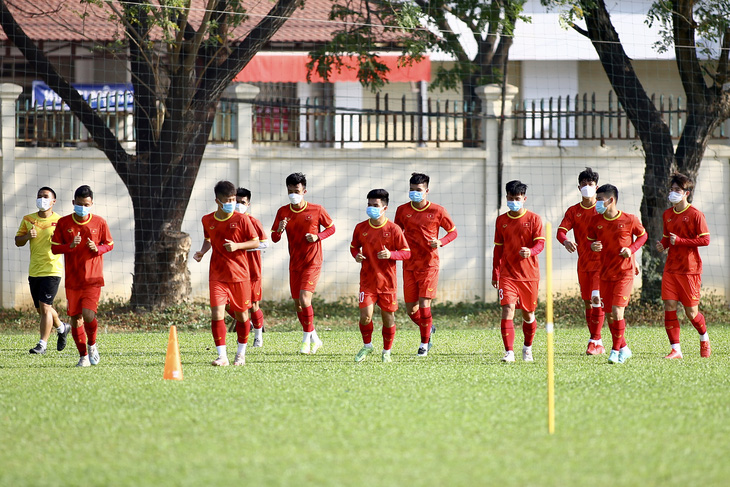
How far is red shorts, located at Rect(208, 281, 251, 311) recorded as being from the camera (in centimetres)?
902

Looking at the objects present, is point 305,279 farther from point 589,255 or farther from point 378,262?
point 589,255

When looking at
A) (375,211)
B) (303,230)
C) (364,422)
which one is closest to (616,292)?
(375,211)

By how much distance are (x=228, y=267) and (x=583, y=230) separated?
408 cm

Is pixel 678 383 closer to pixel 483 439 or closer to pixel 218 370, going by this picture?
pixel 483 439

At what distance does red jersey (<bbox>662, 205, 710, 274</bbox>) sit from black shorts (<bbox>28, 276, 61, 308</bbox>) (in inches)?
277

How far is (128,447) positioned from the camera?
544 cm

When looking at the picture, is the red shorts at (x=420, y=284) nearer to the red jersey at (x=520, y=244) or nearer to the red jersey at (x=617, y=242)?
the red jersey at (x=520, y=244)

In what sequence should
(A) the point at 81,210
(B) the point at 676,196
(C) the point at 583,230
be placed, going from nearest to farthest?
1. (A) the point at 81,210
2. (B) the point at 676,196
3. (C) the point at 583,230

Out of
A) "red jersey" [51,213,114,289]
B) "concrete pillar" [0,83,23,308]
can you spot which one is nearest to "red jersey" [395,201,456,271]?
"red jersey" [51,213,114,289]

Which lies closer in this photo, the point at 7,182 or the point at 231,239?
the point at 231,239

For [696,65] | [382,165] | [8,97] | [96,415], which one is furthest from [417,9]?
[96,415]

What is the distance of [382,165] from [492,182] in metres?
1.97

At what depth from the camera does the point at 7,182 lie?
15141 mm

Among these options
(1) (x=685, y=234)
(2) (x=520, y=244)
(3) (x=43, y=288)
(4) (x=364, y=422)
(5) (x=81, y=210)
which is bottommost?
(4) (x=364, y=422)
